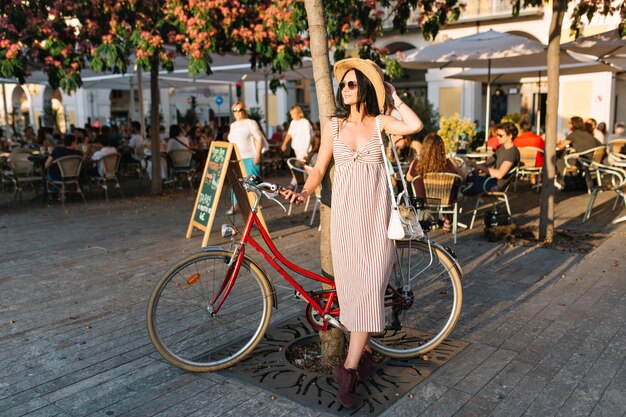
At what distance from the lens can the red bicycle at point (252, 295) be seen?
3596 millimetres

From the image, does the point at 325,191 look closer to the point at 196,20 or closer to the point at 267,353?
the point at 267,353

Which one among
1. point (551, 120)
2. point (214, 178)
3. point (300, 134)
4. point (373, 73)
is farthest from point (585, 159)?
point (373, 73)

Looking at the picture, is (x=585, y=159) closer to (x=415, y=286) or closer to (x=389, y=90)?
(x=415, y=286)

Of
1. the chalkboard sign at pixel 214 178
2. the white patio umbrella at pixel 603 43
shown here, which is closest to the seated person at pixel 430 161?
the chalkboard sign at pixel 214 178

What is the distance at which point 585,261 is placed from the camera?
21.7 feet

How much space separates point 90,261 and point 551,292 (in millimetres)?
4724

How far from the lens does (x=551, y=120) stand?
284 inches

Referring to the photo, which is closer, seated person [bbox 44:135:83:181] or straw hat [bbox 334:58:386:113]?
straw hat [bbox 334:58:386:113]

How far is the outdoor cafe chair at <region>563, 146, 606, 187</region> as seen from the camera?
10705 mm

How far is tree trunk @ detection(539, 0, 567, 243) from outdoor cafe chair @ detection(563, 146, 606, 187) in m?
3.11

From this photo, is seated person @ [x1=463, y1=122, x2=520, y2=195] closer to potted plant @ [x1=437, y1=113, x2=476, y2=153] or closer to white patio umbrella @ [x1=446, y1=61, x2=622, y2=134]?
potted plant @ [x1=437, y1=113, x2=476, y2=153]

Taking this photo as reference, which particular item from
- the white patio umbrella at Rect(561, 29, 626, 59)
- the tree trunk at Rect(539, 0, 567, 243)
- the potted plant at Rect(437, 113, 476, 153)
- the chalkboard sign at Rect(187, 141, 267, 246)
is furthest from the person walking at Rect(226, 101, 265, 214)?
the potted plant at Rect(437, 113, 476, 153)

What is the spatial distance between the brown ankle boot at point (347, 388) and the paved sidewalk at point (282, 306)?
158 millimetres

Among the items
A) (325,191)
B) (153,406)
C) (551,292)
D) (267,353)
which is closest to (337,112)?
(325,191)
